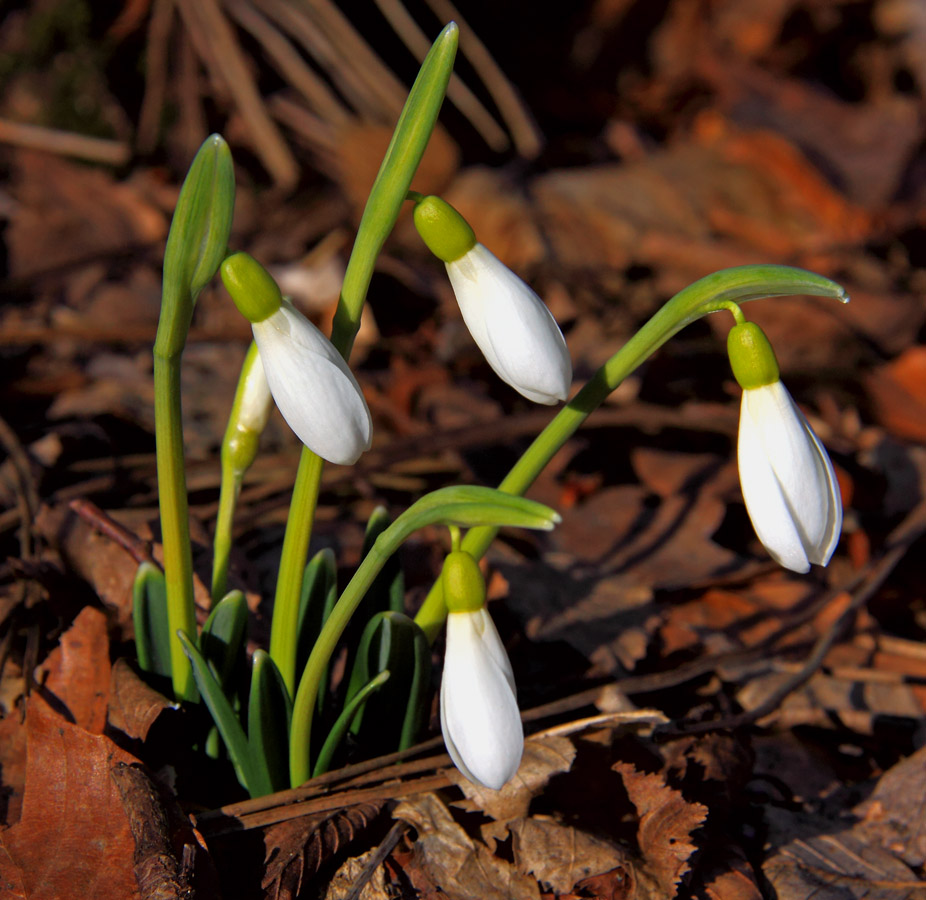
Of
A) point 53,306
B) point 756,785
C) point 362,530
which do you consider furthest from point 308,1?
point 756,785

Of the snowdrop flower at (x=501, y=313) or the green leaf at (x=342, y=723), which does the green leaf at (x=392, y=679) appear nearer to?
the green leaf at (x=342, y=723)

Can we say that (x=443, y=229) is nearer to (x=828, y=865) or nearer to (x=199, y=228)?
(x=199, y=228)

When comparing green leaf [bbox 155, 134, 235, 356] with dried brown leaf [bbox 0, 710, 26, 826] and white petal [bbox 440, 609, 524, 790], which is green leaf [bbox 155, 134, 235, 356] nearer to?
white petal [bbox 440, 609, 524, 790]

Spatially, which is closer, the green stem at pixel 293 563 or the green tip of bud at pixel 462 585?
the green tip of bud at pixel 462 585

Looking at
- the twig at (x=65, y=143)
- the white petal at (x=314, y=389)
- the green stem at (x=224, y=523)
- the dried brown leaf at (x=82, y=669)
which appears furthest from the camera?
the twig at (x=65, y=143)

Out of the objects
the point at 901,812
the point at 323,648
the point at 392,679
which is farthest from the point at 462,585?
the point at 901,812

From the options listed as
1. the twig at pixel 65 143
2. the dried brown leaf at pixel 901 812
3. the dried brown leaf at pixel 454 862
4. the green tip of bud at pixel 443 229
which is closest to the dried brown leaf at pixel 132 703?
the dried brown leaf at pixel 454 862
